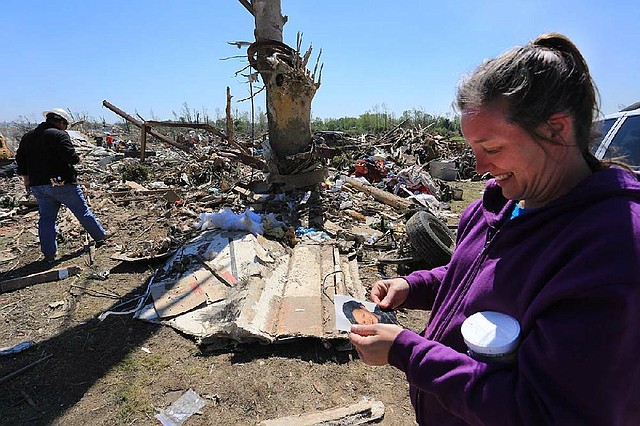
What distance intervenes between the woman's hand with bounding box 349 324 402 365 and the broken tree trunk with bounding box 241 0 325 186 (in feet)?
20.6

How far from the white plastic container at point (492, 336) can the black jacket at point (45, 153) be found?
611 centimetres

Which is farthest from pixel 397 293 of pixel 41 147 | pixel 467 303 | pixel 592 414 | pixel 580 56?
pixel 41 147

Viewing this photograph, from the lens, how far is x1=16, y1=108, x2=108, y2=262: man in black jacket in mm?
5453

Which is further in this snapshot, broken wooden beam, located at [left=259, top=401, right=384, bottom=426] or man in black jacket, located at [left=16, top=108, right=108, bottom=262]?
man in black jacket, located at [left=16, top=108, right=108, bottom=262]

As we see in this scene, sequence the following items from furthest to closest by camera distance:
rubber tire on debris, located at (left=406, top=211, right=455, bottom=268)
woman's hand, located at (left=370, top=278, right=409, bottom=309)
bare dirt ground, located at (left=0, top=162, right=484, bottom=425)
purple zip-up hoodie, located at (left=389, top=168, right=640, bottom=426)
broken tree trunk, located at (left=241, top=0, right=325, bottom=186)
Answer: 1. broken tree trunk, located at (left=241, top=0, right=325, bottom=186)
2. rubber tire on debris, located at (left=406, top=211, right=455, bottom=268)
3. bare dirt ground, located at (left=0, top=162, right=484, bottom=425)
4. woman's hand, located at (left=370, top=278, right=409, bottom=309)
5. purple zip-up hoodie, located at (left=389, top=168, right=640, bottom=426)

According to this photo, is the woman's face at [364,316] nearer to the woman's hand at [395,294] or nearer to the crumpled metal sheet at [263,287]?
the woman's hand at [395,294]

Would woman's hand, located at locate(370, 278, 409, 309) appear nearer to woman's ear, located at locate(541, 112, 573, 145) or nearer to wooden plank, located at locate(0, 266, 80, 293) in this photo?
woman's ear, located at locate(541, 112, 573, 145)

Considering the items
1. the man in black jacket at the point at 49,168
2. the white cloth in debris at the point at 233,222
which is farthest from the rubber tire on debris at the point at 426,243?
the man in black jacket at the point at 49,168

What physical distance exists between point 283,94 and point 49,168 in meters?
3.94

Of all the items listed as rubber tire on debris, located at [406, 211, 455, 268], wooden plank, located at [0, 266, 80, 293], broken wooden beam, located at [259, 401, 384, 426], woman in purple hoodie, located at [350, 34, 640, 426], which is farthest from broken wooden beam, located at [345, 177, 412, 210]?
woman in purple hoodie, located at [350, 34, 640, 426]

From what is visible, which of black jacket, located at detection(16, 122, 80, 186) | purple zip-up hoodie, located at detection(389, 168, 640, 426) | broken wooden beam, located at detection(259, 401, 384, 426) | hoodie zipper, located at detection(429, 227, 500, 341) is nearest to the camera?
purple zip-up hoodie, located at detection(389, 168, 640, 426)

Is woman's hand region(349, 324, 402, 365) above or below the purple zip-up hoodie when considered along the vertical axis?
below

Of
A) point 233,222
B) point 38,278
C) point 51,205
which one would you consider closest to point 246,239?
point 233,222

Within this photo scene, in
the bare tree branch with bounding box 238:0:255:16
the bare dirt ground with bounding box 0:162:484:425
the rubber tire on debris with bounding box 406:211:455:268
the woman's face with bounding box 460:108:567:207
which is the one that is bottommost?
the bare dirt ground with bounding box 0:162:484:425
